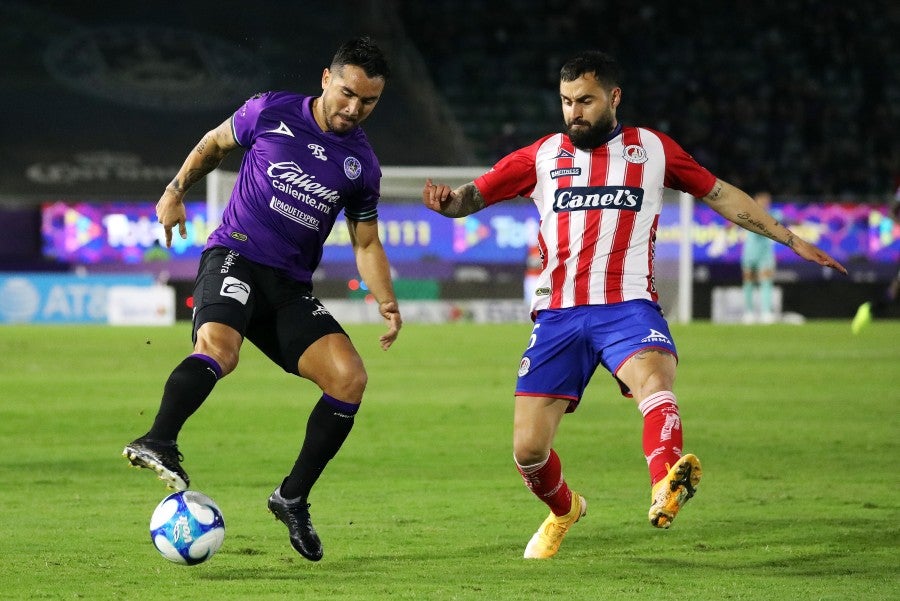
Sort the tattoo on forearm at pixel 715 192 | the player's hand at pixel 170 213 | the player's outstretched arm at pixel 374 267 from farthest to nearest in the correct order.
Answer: the player's outstretched arm at pixel 374 267 → the tattoo on forearm at pixel 715 192 → the player's hand at pixel 170 213

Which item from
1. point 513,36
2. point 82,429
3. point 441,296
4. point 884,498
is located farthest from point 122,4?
point 884,498

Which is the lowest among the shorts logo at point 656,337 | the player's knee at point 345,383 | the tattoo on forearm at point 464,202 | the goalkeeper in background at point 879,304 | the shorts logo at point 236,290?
the goalkeeper in background at point 879,304


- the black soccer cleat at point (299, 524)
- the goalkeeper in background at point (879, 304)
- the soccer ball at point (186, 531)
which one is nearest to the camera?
the soccer ball at point (186, 531)

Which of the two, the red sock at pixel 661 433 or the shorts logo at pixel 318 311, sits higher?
the shorts logo at pixel 318 311

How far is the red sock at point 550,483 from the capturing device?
5.93 meters

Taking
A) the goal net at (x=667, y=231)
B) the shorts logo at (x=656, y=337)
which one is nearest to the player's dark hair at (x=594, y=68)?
the shorts logo at (x=656, y=337)

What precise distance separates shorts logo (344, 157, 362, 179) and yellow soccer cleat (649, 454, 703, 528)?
191cm

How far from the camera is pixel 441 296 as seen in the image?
25.4m

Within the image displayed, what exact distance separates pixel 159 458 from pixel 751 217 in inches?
105

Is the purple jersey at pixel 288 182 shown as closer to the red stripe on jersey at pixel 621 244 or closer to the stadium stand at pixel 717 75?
the red stripe on jersey at pixel 621 244

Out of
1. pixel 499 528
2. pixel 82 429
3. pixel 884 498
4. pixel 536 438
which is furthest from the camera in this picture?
pixel 82 429

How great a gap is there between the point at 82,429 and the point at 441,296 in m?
15.1

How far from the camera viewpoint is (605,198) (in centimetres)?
588

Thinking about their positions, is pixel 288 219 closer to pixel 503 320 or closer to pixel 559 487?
pixel 559 487
